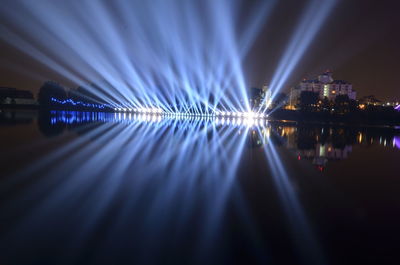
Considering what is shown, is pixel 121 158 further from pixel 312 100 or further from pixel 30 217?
pixel 312 100

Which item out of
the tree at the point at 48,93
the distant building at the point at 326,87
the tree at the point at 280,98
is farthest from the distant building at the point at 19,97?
the distant building at the point at 326,87

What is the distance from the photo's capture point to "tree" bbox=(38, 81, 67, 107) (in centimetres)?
6375

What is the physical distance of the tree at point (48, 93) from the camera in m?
63.8

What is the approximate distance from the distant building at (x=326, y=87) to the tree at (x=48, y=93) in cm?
6885

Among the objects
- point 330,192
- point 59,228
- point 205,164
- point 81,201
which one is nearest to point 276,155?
point 205,164

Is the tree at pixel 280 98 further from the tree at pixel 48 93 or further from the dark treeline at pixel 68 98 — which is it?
the tree at pixel 48 93

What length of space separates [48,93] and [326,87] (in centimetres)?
8156

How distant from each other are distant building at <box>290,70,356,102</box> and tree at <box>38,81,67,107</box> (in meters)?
68.8

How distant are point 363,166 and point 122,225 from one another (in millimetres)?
6946

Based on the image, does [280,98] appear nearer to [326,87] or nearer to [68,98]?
[326,87]

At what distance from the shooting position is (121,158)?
780cm

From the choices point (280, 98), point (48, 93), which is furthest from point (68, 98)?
point (280, 98)

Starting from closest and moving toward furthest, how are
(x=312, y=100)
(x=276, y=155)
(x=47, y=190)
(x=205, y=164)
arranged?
(x=47, y=190)
(x=205, y=164)
(x=276, y=155)
(x=312, y=100)

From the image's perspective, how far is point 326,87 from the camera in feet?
334
